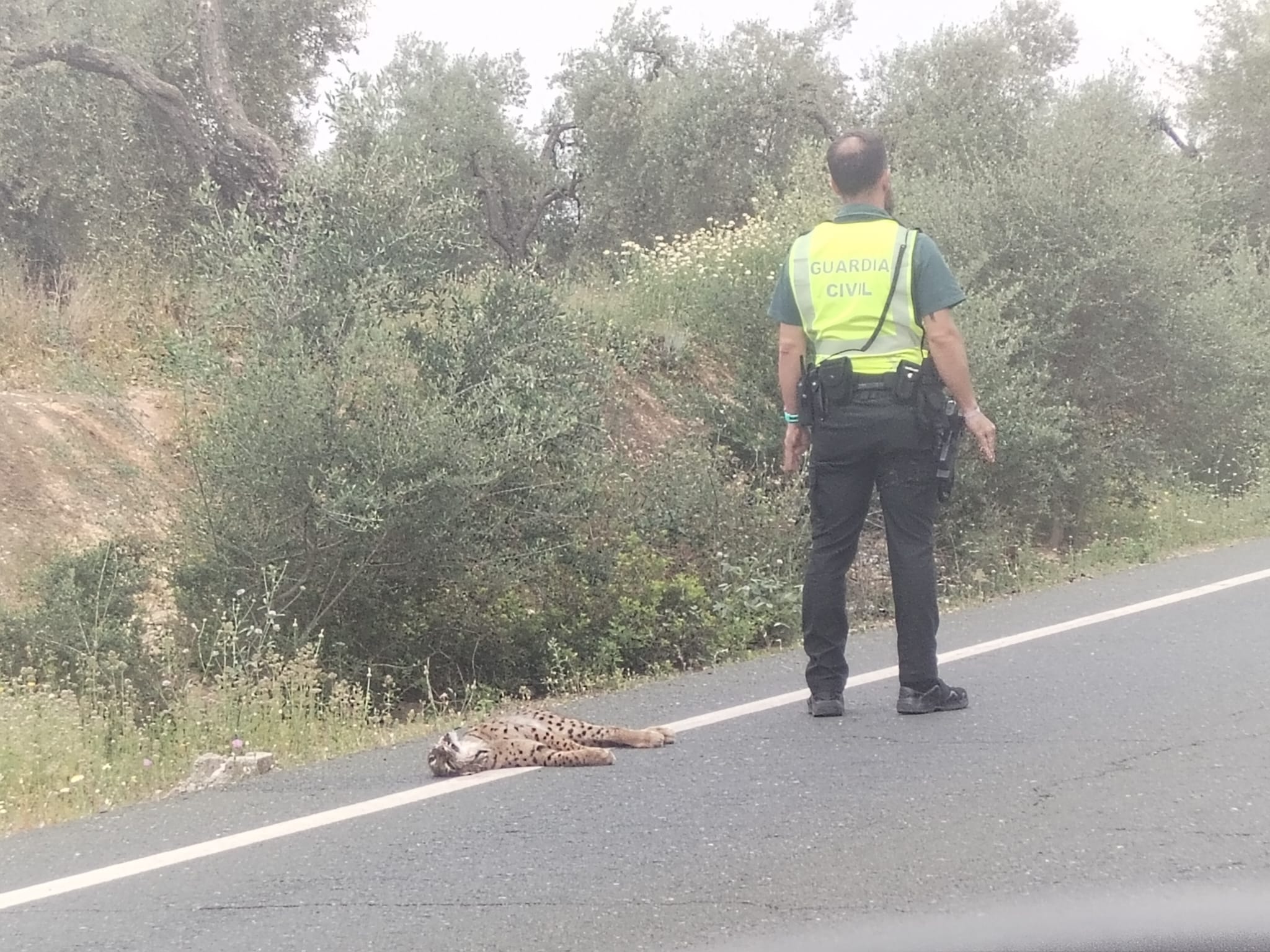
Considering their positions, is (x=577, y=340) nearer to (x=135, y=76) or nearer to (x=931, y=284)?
(x=931, y=284)

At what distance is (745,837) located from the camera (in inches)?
152

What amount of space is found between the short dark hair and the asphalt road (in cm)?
216

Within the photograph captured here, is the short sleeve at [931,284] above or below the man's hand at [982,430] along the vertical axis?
above

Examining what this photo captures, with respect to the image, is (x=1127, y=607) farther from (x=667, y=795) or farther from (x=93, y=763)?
(x=93, y=763)

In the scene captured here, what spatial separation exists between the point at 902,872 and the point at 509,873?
1122mm

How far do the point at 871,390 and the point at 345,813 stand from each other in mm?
2518

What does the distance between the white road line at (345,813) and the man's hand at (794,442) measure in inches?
45.6

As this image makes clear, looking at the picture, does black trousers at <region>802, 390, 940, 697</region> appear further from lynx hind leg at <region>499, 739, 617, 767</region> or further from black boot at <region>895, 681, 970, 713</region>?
lynx hind leg at <region>499, 739, 617, 767</region>

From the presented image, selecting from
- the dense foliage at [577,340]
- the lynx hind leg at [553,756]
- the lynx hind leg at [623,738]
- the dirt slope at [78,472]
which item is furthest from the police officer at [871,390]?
the dirt slope at [78,472]


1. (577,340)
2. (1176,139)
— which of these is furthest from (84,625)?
(1176,139)

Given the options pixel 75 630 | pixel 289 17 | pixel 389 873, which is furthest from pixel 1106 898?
pixel 289 17

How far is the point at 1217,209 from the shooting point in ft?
70.6

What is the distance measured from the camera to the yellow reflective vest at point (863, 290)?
486 centimetres

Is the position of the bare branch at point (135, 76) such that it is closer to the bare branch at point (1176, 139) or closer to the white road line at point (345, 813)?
the white road line at point (345, 813)
